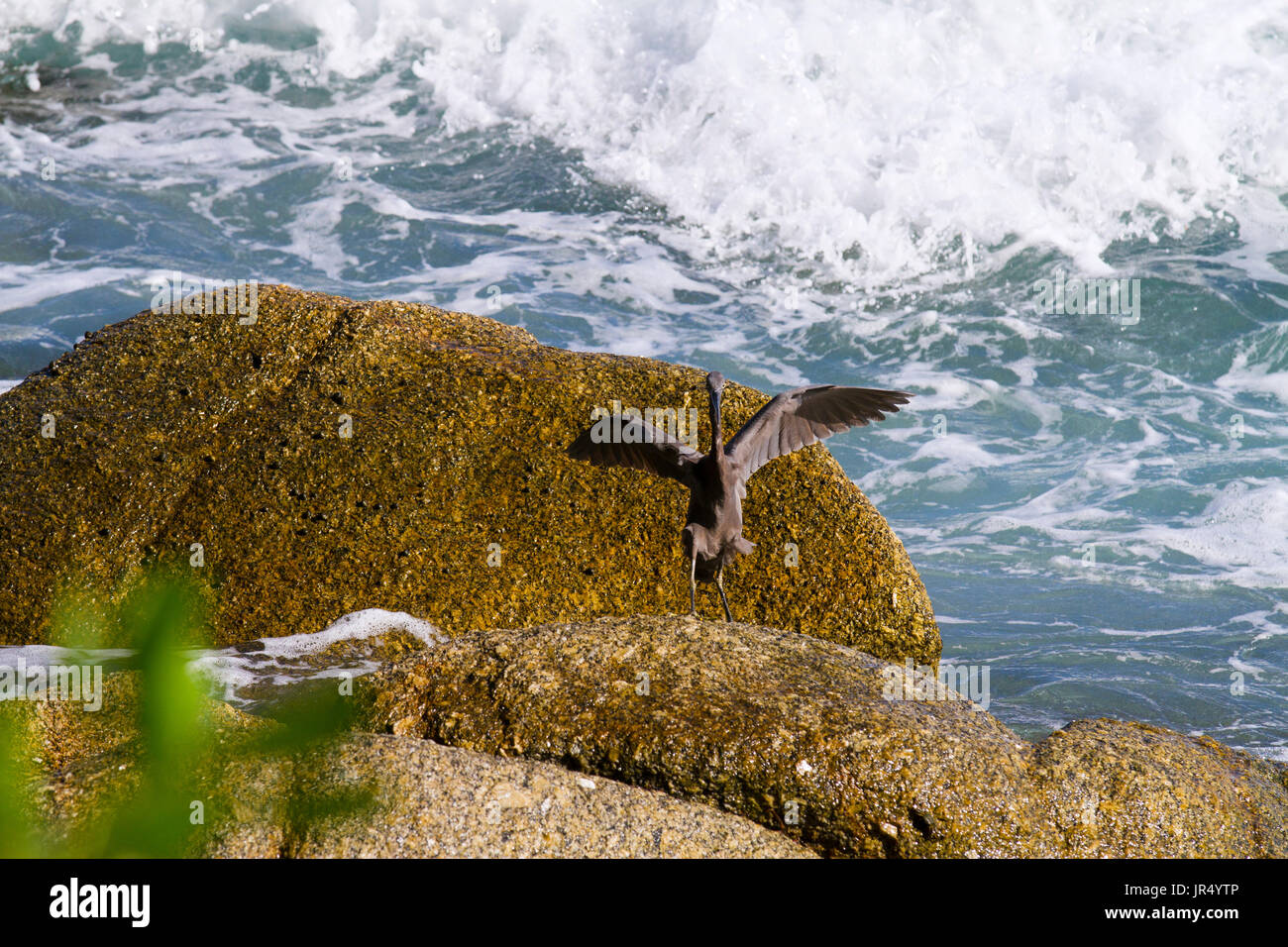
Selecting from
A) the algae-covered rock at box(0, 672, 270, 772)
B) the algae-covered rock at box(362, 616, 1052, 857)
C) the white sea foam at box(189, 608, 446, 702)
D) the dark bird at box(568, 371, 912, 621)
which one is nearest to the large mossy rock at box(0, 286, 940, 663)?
the white sea foam at box(189, 608, 446, 702)

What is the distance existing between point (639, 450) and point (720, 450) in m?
0.35

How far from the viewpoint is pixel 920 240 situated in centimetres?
1512

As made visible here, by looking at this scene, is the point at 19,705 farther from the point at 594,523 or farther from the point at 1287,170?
the point at 1287,170

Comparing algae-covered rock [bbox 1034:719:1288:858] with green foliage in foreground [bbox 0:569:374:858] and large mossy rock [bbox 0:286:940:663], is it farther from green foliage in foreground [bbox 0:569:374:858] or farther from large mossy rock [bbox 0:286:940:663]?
green foliage in foreground [bbox 0:569:374:858]

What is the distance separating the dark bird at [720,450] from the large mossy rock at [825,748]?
600mm

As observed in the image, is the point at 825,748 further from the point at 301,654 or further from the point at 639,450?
the point at 301,654

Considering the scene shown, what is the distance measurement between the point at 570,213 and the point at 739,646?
12.3m

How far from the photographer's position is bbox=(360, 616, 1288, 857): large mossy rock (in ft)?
11.2

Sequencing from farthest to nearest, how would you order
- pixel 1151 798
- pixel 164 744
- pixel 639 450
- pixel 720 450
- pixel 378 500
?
1. pixel 378 500
2. pixel 639 450
3. pixel 720 450
4. pixel 1151 798
5. pixel 164 744

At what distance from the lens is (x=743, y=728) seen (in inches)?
139

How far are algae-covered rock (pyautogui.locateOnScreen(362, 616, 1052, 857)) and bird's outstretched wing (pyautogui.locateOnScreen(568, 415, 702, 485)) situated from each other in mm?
724

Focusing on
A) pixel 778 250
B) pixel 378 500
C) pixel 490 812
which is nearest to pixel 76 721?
pixel 490 812

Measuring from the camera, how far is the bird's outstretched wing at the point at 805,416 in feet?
15.3
